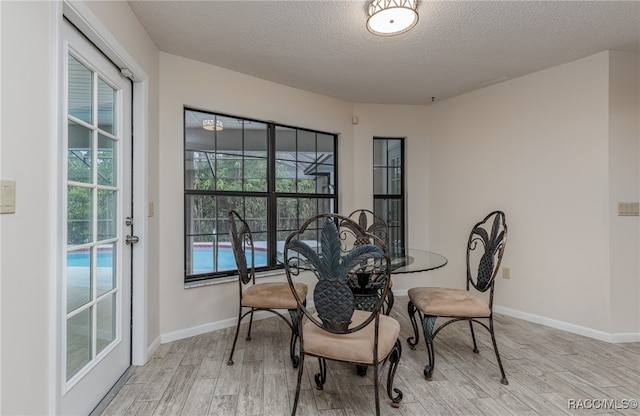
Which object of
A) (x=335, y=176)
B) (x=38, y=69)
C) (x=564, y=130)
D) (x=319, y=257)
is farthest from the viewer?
(x=335, y=176)

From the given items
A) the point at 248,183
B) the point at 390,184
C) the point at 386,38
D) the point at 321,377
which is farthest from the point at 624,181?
the point at 248,183

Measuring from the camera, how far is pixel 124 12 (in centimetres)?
199

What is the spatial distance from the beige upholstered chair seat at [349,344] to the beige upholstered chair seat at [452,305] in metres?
0.52

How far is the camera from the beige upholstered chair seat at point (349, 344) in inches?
62.0

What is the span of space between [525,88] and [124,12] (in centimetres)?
355

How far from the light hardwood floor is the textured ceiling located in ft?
8.03

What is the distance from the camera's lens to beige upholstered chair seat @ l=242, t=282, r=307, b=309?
7.65 feet

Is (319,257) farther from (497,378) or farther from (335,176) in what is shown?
(335,176)

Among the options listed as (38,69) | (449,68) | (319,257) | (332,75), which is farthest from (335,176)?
(38,69)

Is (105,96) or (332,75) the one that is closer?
(105,96)

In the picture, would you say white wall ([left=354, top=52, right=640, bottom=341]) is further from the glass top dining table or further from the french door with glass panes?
the french door with glass panes

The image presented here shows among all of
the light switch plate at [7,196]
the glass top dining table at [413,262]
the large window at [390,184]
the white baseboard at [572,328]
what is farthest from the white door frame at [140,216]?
the white baseboard at [572,328]

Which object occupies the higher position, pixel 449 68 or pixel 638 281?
pixel 449 68

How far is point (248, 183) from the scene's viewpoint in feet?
10.8
